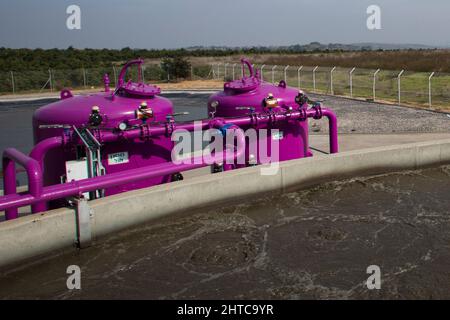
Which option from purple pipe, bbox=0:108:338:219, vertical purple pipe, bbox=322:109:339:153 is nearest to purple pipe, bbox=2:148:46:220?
purple pipe, bbox=0:108:338:219

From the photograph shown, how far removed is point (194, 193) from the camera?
25.7 ft

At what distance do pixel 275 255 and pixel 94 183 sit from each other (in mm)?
2530

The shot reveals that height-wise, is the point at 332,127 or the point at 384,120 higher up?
the point at 332,127

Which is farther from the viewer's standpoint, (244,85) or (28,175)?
(244,85)

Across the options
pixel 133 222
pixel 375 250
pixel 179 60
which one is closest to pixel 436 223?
pixel 375 250

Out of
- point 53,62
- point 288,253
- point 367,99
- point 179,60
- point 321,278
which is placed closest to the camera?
point 321,278

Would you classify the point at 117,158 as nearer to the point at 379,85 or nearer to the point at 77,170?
the point at 77,170

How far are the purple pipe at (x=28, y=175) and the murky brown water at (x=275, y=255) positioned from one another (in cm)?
95

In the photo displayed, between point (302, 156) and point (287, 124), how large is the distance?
2.63ft

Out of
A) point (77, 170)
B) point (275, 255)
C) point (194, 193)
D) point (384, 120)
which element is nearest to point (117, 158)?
point (77, 170)

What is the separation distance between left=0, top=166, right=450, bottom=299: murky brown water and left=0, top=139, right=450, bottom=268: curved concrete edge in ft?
0.62
